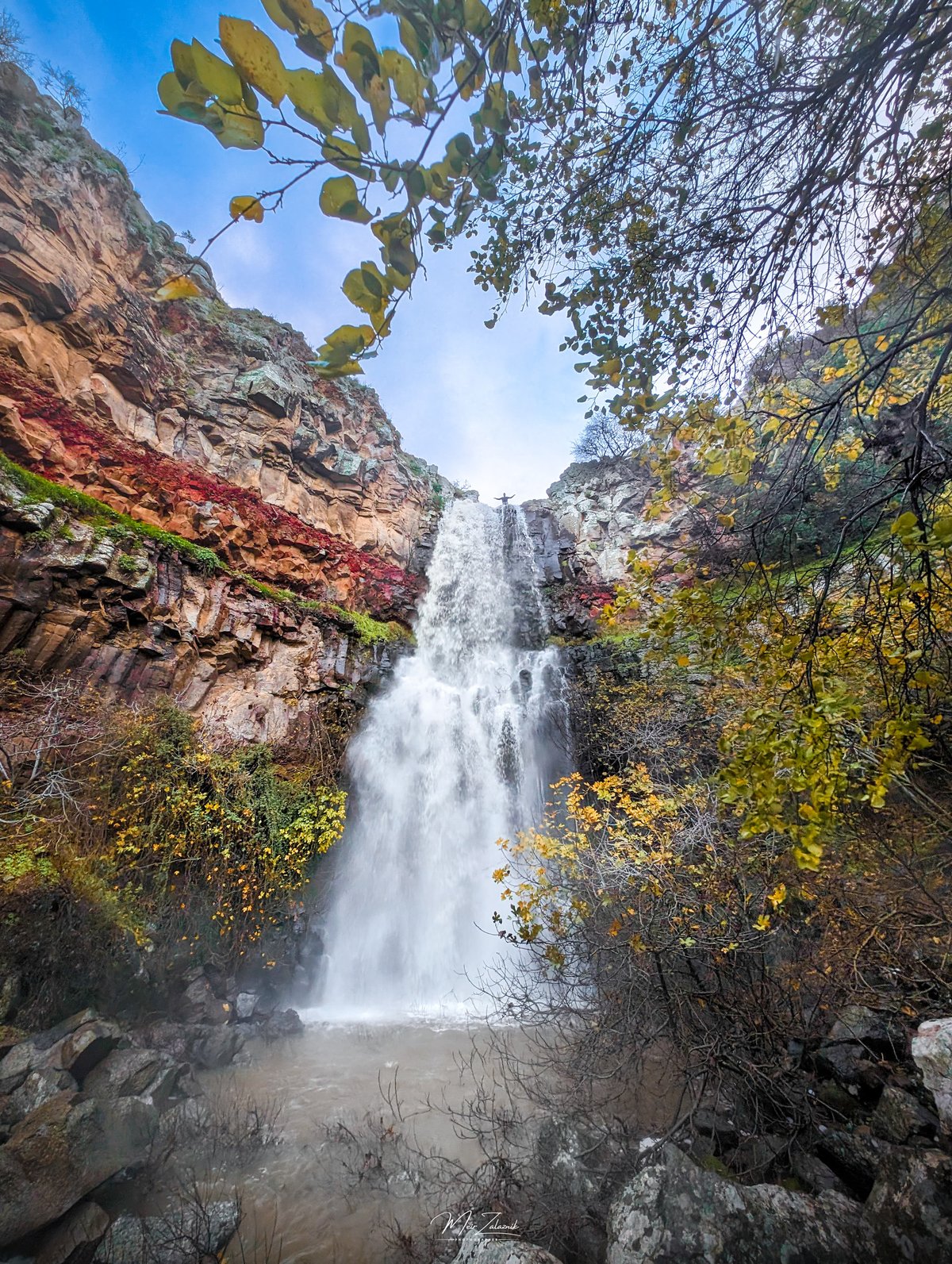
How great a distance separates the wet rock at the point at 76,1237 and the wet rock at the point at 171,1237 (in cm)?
9

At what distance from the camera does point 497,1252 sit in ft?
8.20

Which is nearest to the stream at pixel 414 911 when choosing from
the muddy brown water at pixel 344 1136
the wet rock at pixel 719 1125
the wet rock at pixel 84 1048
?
the muddy brown water at pixel 344 1136

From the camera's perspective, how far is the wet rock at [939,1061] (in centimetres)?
224

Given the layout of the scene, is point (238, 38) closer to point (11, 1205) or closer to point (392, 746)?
point (11, 1205)

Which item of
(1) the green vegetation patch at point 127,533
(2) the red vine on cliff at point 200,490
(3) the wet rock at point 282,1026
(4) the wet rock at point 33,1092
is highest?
(2) the red vine on cliff at point 200,490

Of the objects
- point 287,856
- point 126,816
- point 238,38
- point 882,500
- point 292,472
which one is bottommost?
point 287,856

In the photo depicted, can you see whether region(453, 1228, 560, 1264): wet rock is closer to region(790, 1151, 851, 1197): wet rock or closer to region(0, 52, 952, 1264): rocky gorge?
region(0, 52, 952, 1264): rocky gorge

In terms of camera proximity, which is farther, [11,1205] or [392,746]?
[392,746]

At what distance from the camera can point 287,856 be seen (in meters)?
7.73

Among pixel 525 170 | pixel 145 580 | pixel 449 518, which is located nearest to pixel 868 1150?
pixel 525 170

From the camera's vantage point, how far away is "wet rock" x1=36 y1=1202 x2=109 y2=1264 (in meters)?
2.95

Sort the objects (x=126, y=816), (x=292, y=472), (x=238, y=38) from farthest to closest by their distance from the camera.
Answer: (x=292, y=472) → (x=126, y=816) → (x=238, y=38)

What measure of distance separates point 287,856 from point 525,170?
886 centimetres

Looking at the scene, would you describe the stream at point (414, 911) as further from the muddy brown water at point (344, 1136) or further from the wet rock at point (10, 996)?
the wet rock at point (10, 996)
